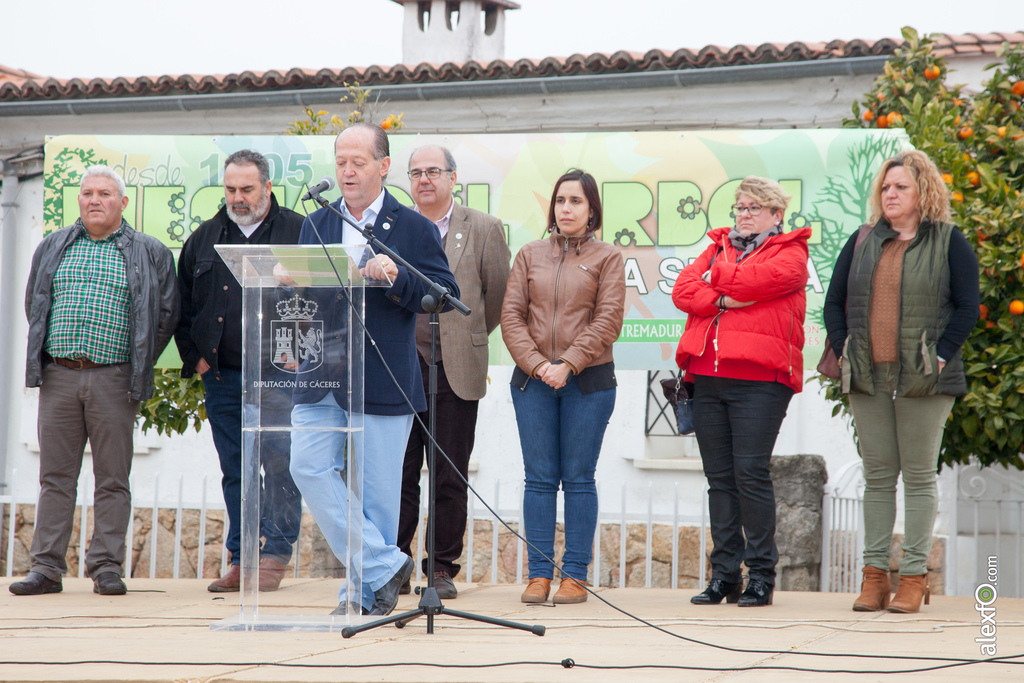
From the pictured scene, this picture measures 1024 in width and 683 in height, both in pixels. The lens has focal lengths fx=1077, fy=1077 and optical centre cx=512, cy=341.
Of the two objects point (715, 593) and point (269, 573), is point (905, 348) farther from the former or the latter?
point (269, 573)

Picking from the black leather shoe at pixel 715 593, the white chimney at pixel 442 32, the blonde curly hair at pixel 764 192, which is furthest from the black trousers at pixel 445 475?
the white chimney at pixel 442 32

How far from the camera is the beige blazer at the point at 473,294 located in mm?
4855

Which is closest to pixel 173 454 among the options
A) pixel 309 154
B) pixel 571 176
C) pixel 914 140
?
pixel 309 154

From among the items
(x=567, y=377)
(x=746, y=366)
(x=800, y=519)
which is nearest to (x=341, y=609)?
(x=567, y=377)

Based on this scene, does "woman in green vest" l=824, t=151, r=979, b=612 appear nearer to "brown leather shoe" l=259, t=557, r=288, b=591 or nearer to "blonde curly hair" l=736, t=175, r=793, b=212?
"blonde curly hair" l=736, t=175, r=793, b=212

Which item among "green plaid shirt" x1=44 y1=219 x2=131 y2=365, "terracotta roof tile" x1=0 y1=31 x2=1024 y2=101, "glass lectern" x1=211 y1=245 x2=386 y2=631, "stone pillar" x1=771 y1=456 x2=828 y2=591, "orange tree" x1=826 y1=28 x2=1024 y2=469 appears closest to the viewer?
"glass lectern" x1=211 y1=245 x2=386 y2=631

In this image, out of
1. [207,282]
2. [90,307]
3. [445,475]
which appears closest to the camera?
[445,475]

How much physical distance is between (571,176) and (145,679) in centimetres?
293

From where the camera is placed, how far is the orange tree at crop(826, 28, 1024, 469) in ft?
17.4

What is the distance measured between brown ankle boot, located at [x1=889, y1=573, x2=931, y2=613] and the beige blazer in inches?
77.3

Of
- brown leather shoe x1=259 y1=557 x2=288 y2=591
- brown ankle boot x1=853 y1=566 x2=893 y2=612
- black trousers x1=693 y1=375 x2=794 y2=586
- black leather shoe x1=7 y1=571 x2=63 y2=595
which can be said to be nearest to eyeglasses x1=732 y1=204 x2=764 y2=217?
black trousers x1=693 y1=375 x2=794 y2=586

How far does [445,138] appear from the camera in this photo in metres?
6.17

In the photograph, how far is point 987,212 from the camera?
5.35 meters

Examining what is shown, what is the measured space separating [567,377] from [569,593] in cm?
94
